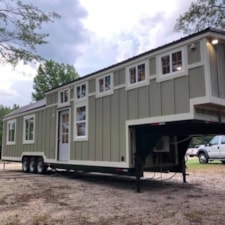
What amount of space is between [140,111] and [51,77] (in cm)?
4450

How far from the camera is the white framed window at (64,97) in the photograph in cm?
1320

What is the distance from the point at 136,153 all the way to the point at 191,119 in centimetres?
221

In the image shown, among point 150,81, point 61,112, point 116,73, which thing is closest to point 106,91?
point 116,73

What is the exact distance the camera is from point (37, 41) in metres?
7.67

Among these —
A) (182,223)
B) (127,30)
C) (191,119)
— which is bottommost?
(182,223)

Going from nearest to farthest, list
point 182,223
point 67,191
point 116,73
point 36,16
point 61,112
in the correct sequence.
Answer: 1. point 182,223
2. point 36,16
3. point 67,191
4. point 116,73
5. point 61,112

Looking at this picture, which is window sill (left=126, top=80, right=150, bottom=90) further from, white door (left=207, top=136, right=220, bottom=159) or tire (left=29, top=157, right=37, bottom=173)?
white door (left=207, top=136, right=220, bottom=159)

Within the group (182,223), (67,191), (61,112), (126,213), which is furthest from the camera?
(61,112)

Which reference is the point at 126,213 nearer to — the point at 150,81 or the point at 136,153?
the point at 136,153

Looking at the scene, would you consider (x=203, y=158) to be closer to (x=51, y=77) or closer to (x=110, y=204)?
(x=110, y=204)

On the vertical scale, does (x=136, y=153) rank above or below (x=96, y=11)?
below

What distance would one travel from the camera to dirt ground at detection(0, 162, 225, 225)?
5867 millimetres

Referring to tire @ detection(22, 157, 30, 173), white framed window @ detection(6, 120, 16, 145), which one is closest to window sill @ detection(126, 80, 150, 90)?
tire @ detection(22, 157, 30, 173)

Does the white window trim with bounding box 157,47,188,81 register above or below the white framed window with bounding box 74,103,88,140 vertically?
above
